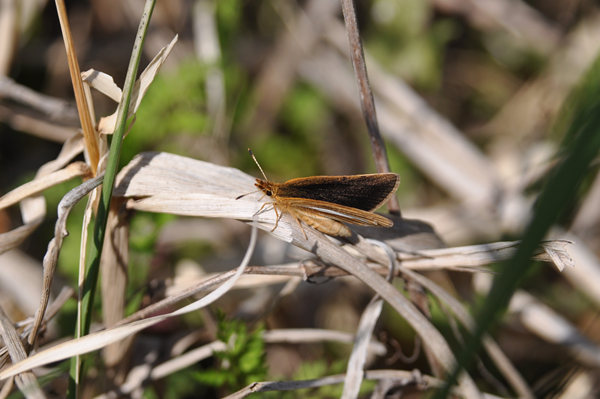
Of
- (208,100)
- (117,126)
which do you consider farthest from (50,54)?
(117,126)

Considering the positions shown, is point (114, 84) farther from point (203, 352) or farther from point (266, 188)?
point (203, 352)

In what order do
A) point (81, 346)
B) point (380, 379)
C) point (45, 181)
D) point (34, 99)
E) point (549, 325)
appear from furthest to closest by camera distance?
1. point (549, 325)
2. point (34, 99)
3. point (380, 379)
4. point (45, 181)
5. point (81, 346)

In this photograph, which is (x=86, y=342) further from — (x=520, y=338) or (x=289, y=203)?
(x=520, y=338)

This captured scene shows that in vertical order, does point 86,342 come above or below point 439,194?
above

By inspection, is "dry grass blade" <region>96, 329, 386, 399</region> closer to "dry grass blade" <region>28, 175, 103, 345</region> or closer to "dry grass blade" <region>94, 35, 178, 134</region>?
"dry grass blade" <region>28, 175, 103, 345</region>

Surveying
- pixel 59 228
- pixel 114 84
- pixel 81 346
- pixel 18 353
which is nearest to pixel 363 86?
pixel 114 84

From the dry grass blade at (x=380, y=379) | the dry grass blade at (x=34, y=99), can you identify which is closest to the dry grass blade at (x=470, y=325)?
the dry grass blade at (x=380, y=379)

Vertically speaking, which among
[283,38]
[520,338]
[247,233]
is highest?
[283,38]

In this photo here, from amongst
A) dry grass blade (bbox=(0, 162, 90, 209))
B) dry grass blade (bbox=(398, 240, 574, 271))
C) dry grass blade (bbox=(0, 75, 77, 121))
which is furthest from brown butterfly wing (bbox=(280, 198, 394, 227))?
dry grass blade (bbox=(0, 75, 77, 121))
